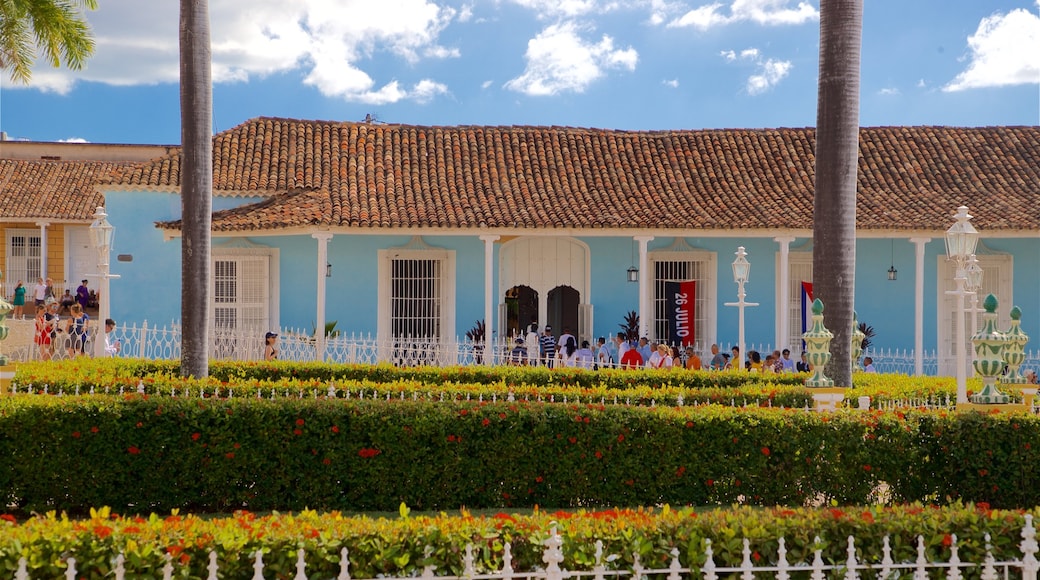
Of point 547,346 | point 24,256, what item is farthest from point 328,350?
point 24,256

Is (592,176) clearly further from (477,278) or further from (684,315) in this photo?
(684,315)

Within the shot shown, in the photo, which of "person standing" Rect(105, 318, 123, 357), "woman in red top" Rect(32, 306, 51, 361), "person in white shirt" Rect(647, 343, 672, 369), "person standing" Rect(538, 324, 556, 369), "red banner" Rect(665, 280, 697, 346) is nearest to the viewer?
"person standing" Rect(105, 318, 123, 357)

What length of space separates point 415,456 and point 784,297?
12.3 meters

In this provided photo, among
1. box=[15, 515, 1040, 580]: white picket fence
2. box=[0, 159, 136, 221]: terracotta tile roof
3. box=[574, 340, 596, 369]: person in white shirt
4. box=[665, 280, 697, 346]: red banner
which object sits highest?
box=[0, 159, 136, 221]: terracotta tile roof

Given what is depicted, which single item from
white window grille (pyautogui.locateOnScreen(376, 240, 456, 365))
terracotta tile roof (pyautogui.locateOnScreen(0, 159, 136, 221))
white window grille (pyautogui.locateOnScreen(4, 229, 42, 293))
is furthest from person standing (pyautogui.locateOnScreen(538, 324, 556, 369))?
white window grille (pyautogui.locateOnScreen(4, 229, 42, 293))

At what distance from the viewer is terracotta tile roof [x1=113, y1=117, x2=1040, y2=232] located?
18734mm

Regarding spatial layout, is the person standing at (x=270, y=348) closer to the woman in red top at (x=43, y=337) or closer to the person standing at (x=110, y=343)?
the person standing at (x=110, y=343)

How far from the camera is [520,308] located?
68.5 ft

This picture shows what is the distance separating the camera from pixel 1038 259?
2041cm

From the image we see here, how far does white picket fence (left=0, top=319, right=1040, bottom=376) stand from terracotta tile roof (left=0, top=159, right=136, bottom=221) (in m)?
7.96

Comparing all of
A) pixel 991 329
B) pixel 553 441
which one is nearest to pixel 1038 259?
pixel 991 329

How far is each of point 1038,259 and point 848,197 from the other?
470 inches

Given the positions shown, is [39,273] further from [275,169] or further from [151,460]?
[151,460]

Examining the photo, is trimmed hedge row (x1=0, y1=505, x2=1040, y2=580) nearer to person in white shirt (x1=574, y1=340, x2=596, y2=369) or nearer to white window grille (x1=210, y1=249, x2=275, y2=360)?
person in white shirt (x1=574, y1=340, x2=596, y2=369)
